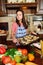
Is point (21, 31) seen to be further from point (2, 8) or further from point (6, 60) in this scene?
point (6, 60)

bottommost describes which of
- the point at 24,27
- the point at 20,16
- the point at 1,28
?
the point at 1,28

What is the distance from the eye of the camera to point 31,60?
1704 mm

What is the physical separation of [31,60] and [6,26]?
7.45 ft

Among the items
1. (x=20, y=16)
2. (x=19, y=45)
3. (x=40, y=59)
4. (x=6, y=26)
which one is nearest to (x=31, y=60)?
(x=40, y=59)

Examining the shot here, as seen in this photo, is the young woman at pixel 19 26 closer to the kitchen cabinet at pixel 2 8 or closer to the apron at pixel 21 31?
the apron at pixel 21 31

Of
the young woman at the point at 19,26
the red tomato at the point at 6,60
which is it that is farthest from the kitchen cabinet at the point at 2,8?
the red tomato at the point at 6,60

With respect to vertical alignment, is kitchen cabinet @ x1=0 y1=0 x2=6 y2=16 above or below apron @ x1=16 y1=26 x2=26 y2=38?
above

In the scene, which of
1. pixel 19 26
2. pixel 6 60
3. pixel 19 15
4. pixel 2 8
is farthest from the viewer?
pixel 2 8

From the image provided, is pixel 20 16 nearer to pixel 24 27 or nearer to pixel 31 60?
pixel 24 27

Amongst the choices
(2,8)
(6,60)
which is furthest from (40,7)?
(6,60)

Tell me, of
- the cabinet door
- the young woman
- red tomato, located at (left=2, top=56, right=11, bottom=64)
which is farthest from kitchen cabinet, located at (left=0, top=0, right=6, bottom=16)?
red tomato, located at (left=2, top=56, right=11, bottom=64)

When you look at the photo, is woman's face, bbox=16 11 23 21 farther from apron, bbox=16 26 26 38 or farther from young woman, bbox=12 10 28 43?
apron, bbox=16 26 26 38

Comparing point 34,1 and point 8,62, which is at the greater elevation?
point 34,1

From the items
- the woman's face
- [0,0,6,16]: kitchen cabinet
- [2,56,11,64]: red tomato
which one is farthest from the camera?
[0,0,6,16]: kitchen cabinet
